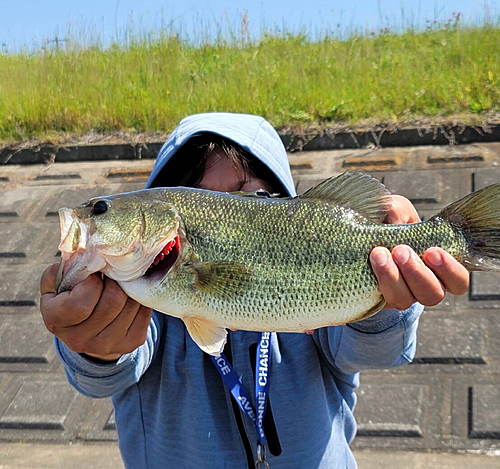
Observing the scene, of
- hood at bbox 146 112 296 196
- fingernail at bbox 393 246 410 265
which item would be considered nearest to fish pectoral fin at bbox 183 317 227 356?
fingernail at bbox 393 246 410 265

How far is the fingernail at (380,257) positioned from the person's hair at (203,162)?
659 millimetres

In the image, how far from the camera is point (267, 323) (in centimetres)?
155

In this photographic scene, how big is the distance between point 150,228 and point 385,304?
60 cm

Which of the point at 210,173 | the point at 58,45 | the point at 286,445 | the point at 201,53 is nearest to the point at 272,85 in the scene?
the point at 201,53

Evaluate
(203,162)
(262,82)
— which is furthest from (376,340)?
(262,82)

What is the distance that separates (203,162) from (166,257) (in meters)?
0.60

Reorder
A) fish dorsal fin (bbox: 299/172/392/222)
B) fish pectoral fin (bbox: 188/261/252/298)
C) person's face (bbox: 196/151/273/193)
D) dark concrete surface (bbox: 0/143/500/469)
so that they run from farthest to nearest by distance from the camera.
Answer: dark concrete surface (bbox: 0/143/500/469) → person's face (bbox: 196/151/273/193) → fish dorsal fin (bbox: 299/172/392/222) → fish pectoral fin (bbox: 188/261/252/298)

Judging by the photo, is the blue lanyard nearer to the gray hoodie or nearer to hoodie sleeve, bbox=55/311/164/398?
the gray hoodie

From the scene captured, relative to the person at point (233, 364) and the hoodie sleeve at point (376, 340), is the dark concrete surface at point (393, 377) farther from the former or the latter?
the hoodie sleeve at point (376, 340)

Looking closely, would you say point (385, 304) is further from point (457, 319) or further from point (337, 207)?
point (457, 319)

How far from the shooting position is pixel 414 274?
5.09 feet

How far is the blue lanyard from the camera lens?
189 cm

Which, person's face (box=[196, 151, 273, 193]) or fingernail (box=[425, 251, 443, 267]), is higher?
person's face (box=[196, 151, 273, 193])

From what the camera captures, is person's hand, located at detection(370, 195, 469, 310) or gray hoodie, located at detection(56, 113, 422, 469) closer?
person's hand, located at detection(370, 195, 469, 310)
